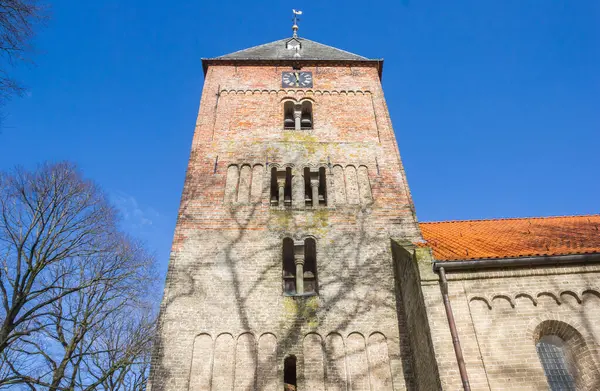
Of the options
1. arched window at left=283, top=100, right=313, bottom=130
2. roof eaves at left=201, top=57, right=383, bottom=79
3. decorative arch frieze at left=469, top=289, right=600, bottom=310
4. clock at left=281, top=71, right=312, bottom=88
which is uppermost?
roof eaves at left=201, top=57, right=383, bottom=79

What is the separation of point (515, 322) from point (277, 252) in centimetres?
533

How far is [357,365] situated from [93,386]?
745 centimetres

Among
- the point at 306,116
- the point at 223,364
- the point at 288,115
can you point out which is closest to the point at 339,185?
the point at 306,116

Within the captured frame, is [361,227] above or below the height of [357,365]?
above

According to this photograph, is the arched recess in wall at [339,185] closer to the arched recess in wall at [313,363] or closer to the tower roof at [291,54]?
the arched recess in wall at [313,363]

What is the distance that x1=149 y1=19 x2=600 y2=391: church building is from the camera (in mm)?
8383

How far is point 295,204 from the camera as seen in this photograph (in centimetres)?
1246

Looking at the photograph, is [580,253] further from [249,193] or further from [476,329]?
[249,193]

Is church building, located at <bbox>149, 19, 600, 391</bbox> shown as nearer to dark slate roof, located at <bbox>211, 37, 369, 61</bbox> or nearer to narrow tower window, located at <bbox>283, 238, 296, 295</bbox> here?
narrow tower window, located at <bbox>283, 238, 296, 295</bbox>

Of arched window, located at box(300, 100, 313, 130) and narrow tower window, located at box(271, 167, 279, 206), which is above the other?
arched window, located at box(300, 100, 313, 130)

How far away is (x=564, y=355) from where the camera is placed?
8.50 meters

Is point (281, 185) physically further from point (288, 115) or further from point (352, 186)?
point (288, 115)

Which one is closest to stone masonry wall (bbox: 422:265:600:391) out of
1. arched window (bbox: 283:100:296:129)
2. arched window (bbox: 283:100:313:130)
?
arched window (bbox: 283:100:313:130)

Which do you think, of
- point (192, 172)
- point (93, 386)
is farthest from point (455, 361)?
point (93, 386)
